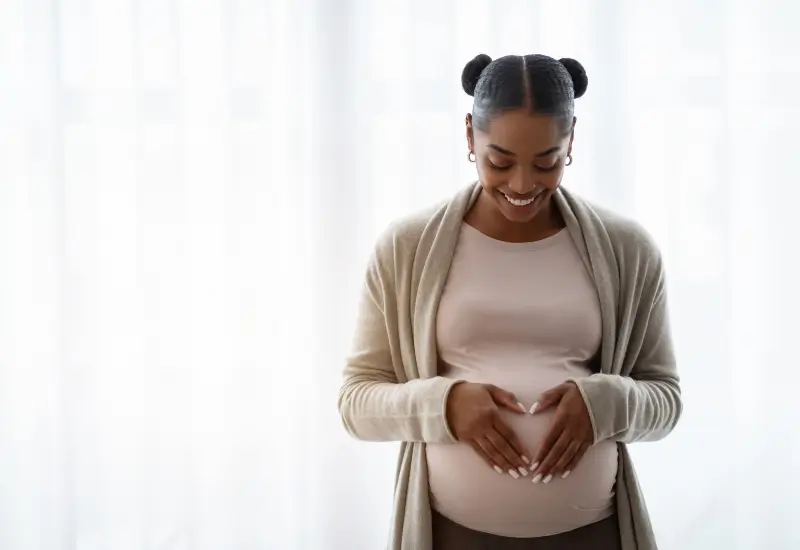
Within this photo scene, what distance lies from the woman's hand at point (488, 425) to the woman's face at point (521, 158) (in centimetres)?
23

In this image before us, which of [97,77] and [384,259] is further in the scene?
[97,77]

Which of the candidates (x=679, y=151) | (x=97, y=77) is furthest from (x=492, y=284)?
(x=97, y=77)

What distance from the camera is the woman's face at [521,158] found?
1.04m

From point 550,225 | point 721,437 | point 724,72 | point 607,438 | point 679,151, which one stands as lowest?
point 721,437

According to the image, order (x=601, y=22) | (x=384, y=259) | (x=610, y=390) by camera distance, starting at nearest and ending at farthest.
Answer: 1. (x=610, y=390)
2. (x=384, y=259)
3. (x=601, y=22)

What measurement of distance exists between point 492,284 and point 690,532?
80 cm

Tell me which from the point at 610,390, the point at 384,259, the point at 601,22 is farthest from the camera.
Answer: the point at 601,22

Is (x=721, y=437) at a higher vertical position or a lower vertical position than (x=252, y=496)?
higher

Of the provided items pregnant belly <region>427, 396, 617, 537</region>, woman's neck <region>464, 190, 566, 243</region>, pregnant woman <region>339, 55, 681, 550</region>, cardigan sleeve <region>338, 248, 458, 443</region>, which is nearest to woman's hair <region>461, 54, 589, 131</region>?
pregnant woman <region>339, 55, 681, 550</region>

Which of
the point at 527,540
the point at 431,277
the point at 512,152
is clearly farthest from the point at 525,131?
the point at 527,540

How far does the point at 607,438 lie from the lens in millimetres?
1122

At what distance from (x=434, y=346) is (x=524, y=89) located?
361 millimetres

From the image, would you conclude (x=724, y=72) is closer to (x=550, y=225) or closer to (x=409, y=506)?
(x=550, y=225)

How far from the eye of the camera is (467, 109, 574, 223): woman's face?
1044mm
